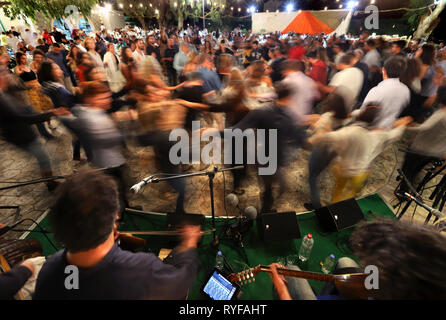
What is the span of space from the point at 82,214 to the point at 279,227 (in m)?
2.13

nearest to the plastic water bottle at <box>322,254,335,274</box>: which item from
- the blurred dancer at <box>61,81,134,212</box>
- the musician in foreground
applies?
the musician in foreground

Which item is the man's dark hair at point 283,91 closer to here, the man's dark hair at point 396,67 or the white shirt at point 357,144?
the white shirt at point 357,144

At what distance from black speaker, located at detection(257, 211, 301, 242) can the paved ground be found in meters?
0.78

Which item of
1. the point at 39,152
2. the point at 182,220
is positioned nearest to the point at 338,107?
the point at 182,220

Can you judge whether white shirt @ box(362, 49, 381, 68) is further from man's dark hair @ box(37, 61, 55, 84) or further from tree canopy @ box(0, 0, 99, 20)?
tree canopy @ box(0, 0, 99, 20)

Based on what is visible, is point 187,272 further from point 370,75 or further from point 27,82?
point 370,75

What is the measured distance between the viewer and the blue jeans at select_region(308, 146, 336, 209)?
9.04 ft

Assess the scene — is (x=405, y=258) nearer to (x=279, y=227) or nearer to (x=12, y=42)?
(x=279, y=227)

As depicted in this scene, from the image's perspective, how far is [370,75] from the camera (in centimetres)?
532

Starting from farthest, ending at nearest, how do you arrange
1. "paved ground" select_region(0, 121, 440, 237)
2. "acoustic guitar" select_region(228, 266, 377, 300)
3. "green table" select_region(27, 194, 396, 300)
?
"paved ground" select_region(0, 121, 440, 237) → "green table" select_region(27, 194, 396, 300) → "acoustic guitar" select_region(228, 266, 377, 300)

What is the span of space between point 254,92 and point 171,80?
21.5 ft

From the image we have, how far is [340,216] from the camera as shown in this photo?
8.87 feet

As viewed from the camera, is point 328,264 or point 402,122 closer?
point 328,264

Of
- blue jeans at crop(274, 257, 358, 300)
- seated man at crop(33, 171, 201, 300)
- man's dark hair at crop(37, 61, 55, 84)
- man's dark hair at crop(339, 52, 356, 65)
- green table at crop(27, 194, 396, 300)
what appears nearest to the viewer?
seated man at crop(33, 171, 201, 300)
